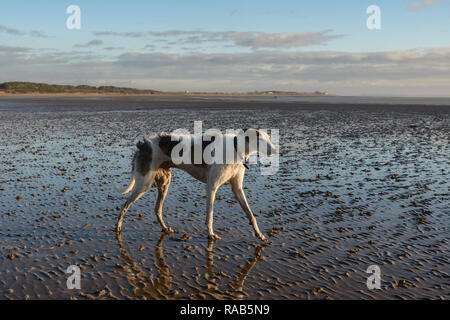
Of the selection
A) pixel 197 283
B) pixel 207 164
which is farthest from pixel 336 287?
pixel 207 164

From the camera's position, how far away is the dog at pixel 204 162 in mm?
9000

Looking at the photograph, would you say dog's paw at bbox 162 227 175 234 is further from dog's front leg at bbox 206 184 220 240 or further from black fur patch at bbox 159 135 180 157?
black fur patch at bbox 159 135 180 157

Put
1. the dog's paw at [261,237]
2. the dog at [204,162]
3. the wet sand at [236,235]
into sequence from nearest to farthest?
the wet sand at [236,235]
the dog at [204,162]
the dog's paw at [261,237]

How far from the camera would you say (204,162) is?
9.32 metres

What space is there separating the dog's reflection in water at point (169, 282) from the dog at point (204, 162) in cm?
141

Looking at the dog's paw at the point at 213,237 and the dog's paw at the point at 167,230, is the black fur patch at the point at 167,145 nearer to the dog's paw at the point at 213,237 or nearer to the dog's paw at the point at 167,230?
the dog's paw at the point at 167,230

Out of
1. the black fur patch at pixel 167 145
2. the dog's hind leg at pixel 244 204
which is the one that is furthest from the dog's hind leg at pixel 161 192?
the dog's hind leg at pixel 244 204

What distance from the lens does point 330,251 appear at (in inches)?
336

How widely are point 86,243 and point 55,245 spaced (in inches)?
27.5

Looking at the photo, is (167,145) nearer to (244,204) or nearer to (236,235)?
(244,204)

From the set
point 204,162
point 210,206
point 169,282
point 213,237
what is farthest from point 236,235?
point 169,282

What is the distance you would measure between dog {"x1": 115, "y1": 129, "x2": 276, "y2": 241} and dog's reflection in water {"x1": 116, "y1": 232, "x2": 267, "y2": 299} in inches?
55.6

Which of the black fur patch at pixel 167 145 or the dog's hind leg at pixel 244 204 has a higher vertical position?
the black fur patch at pixel 167 145

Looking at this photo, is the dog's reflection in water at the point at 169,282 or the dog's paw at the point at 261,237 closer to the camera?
the dog's reflection in water at the point at 169,282
